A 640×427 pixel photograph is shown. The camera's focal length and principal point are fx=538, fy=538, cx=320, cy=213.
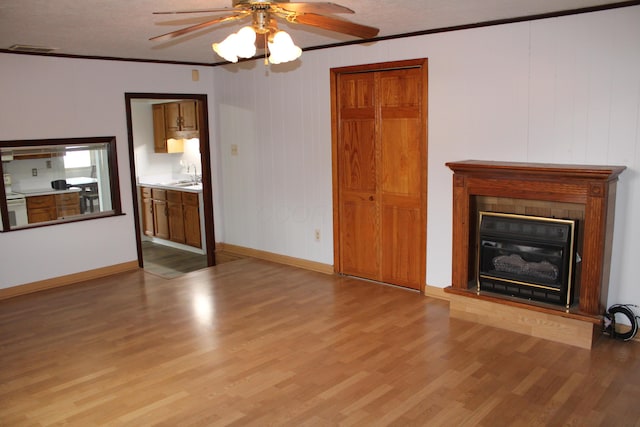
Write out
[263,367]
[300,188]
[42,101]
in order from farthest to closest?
[300,188] < [42,101] < [263,367]

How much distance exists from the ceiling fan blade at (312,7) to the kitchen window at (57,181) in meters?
3.76

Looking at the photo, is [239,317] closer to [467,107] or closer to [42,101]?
[467,107]

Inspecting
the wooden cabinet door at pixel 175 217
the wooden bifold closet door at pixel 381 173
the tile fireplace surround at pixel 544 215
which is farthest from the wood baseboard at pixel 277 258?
the tile fireplace surround at pixel 544 215

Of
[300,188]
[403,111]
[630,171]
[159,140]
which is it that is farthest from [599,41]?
[159,140]

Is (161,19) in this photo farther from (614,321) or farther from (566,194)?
(614,321)

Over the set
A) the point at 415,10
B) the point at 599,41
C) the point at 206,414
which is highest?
the point at 415,10

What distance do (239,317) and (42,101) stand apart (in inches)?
115

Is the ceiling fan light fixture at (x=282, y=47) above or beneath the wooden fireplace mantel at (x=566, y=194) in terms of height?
above

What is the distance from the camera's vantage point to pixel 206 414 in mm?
3025

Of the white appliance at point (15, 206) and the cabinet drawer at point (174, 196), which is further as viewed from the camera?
the cabinet drawer at point (174, 196)

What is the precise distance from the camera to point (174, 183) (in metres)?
8.09

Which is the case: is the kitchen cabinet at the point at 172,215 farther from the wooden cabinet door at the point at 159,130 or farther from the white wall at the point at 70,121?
the white wall at the point at 70,121

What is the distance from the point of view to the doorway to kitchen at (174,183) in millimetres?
6852

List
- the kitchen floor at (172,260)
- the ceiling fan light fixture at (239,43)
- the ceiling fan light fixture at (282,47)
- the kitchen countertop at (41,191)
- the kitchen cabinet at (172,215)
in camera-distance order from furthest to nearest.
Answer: the kitchen cabinet at (172,215), the kitchen floor at (172,260), the kitchen countertop at (41,191), the ceiling fan light fixture at (282,47), the ceiling fan light fixture at (239,43)
